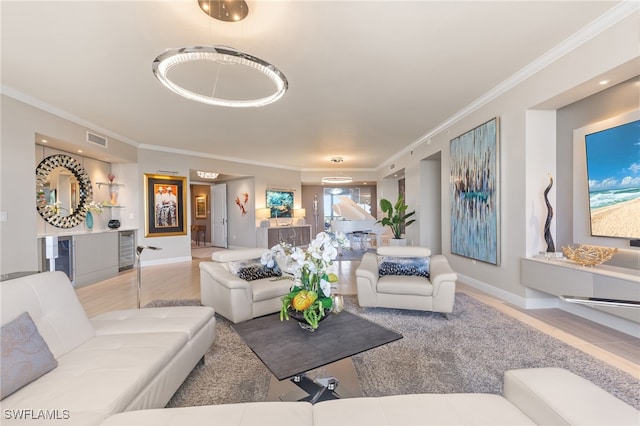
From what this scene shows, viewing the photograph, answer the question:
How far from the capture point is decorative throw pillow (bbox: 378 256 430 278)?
377 centimetres

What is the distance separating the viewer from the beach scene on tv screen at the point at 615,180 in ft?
9.14

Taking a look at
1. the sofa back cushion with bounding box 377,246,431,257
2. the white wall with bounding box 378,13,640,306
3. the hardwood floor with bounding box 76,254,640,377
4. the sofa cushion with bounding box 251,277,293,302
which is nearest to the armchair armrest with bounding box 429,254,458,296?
the sofa back cushion with bounding box 377,246,431,257

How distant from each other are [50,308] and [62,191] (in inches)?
202

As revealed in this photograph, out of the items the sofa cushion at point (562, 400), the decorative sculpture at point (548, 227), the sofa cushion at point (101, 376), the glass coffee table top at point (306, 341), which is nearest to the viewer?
the sofa cushion at point (562, 400)

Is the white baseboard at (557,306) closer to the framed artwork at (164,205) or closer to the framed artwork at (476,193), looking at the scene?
the framed artwork at (476,193)

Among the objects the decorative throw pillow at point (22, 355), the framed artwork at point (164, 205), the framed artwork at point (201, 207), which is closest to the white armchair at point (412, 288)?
the decorative throw pillow at point (22, 355)

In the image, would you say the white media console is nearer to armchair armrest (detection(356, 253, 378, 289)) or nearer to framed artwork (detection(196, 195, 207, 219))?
armchair armrest (detection(356, 253, 378, 289))

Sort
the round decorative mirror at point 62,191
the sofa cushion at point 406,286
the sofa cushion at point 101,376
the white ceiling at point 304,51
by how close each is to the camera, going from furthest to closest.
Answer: the round decorative mirror at point 62,191 → the sofa cushion at point 406,286 → the white ceiling at point 304,51 → the sofa cushion at point 101,376

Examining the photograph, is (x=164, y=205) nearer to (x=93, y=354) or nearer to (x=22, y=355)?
(x=93, y=354)

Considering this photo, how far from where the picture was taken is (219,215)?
35.5 ft

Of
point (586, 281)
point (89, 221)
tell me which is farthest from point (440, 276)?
point (89, 221)

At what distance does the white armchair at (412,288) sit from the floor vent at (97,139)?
5.64 m

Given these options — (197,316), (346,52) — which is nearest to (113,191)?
(197,316)

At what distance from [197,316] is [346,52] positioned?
294cm
